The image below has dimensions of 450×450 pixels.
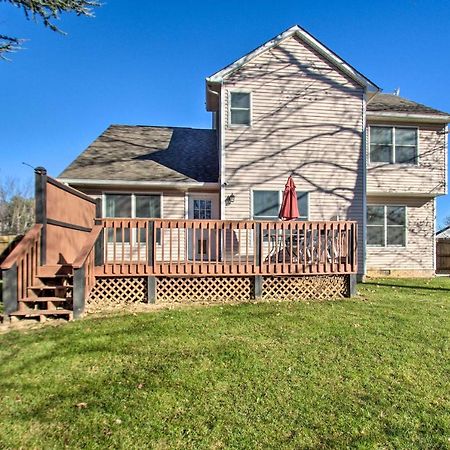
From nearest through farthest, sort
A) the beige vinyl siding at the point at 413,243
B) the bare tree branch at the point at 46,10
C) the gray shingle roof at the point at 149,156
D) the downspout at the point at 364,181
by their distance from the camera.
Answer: the bare tree branch at the point at 46,10, the gray shingle roof at the point at 149,156, the downspout at the point at 364,181, the beige vinyl siding at the point at 413,243

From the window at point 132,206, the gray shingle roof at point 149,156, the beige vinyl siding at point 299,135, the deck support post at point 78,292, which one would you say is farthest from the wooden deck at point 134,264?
the beige vinyl siding at point 299,135

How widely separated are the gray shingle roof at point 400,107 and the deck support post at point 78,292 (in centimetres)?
1088

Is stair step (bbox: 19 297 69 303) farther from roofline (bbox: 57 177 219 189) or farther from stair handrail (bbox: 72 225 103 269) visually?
roofline (bbox: 57 177 219 189)

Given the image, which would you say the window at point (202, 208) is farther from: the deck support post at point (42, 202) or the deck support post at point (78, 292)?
the deck support post at point (78, 292)

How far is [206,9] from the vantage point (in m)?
13.9

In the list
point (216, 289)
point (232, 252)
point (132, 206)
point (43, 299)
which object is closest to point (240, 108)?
point (132, 206)

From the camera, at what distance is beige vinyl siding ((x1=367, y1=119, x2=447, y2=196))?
38.4ft

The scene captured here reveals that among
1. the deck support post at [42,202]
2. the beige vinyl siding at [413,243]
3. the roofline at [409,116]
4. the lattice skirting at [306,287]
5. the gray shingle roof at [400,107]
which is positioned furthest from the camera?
the beige vinyl siding at [413,243]

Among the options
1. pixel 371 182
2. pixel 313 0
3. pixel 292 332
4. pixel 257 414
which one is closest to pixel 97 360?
pixel 257 414

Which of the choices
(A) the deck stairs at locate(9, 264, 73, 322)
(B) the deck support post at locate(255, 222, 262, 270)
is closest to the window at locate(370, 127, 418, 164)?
(B) the deck support post at locate(255, 222, 262, 270)

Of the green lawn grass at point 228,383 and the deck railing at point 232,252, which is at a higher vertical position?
the deck railing at point 232,252

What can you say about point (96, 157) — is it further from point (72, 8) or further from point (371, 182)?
point (371, 182)

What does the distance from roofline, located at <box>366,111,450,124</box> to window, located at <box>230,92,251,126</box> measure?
169 inches

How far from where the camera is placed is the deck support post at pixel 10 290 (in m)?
5.23
